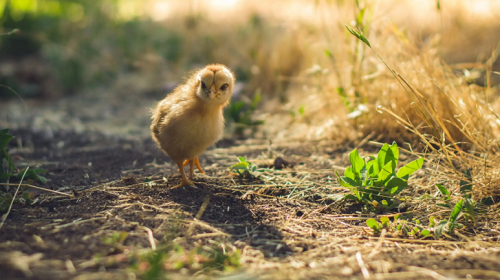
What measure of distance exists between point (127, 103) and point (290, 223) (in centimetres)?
501

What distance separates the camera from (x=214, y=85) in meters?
2.92

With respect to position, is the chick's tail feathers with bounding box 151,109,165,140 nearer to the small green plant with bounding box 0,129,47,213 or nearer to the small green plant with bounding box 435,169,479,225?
the small green plant with bounding box 0,129,47,213

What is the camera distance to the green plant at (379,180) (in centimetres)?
274

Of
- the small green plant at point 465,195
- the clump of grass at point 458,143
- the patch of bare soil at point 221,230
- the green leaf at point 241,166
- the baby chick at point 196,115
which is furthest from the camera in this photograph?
the green leaf at point 241,166

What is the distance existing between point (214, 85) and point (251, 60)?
446 cm

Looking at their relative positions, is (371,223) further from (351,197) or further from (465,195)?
(465,195)

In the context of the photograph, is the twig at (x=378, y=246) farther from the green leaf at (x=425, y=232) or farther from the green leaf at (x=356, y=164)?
the green leaf at (x=356, y=164)

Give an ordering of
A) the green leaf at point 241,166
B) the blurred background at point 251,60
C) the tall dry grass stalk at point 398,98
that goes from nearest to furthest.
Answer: the green leaf at point 241,166 < the tall dry grass stalk at point 398,98 < the blurred background at point 251,60

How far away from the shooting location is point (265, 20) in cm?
926

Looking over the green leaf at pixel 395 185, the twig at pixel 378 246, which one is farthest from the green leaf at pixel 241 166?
the twig at pixel 378 246

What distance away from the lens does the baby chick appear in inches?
116

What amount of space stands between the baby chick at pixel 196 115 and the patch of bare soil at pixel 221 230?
0.32 m

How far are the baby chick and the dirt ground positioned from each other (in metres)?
0.32

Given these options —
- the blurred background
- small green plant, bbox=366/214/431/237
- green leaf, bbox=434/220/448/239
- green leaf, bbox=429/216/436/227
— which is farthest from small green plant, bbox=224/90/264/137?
green leaf, bbox=434/220/448/239
